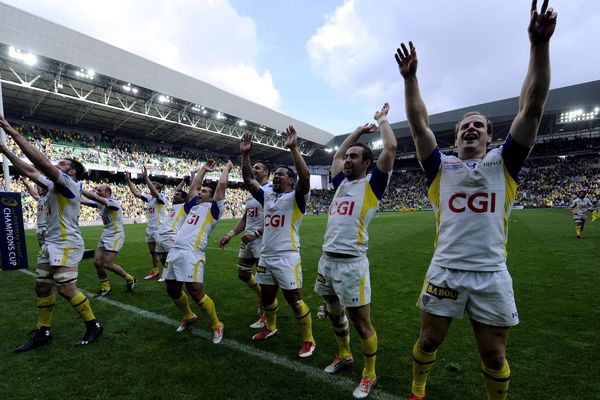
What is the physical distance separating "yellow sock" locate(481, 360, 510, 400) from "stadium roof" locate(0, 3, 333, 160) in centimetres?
2977

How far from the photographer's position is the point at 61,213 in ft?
14.6

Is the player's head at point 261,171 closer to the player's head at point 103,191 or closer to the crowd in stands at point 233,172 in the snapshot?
the player's head at point 103,191

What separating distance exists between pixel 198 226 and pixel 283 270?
1626mm

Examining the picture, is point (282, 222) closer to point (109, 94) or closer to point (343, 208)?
point (343, 208)

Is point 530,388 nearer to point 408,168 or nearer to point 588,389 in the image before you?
point 588,389

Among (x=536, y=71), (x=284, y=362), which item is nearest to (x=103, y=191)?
(x=284, y=362)

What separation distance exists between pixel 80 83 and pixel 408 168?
179ft

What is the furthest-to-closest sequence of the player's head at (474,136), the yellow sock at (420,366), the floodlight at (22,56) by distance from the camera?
the floodlight at (22,56), the yellow sock at (420,366), the player's head at (474,136)

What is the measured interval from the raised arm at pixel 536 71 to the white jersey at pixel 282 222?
2449 millimetres

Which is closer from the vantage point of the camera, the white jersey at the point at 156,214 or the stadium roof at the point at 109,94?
the white jersey at the point at 156,214

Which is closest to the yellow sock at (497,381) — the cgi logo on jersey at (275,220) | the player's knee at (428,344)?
the player's knee at (428,344)

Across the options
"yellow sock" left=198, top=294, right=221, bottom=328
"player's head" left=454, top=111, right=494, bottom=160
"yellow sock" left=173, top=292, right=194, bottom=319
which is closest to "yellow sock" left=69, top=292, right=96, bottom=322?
"yellow sock" left=173, top=292, right=194, bottom=319

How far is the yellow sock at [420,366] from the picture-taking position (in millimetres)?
2596

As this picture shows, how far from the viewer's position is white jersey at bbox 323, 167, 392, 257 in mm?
3207
